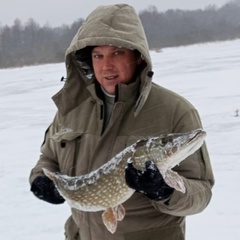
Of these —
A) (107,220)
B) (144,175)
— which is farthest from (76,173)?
(144,175)

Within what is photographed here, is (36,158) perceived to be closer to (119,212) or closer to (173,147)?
(119,212)

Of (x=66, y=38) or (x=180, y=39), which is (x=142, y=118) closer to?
(x=180, y=39)

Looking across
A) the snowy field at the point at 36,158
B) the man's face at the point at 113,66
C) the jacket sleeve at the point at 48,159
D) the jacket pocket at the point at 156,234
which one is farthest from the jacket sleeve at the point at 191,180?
the snowy field at the point at 36,158

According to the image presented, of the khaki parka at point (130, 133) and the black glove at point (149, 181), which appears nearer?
the black glove at point (149, 181)

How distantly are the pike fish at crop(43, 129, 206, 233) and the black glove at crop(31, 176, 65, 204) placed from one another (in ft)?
0.23

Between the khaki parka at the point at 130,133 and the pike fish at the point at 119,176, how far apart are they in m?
0.09

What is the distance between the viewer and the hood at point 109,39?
7.03ft

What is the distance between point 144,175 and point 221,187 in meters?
3.77

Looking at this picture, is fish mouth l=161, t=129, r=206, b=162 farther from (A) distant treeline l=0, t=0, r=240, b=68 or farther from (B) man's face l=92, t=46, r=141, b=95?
(A) distant treeline l=0, t=0, r=240, b=68

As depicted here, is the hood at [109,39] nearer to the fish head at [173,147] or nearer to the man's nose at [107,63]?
the man's nose at [107,63]

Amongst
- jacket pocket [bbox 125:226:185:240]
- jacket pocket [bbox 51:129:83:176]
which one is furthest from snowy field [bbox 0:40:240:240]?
jacket pocket [bbox 51:129:83:176]

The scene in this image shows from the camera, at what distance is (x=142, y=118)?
6.89 ft

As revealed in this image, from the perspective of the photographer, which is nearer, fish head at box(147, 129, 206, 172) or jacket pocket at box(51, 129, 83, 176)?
fish head at box(147, 129, 206, 172)

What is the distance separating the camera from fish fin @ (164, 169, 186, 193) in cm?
186
